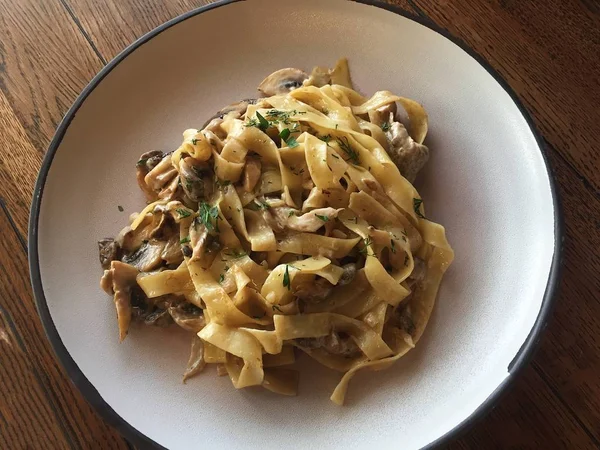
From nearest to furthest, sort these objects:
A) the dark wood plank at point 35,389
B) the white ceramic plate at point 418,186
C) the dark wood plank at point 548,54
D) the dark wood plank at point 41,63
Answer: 1. the white ceramic plate at point 418,186
2. the dark wood plank at point 35,389
3. the dark wood plank at point 548,54
4. the dark wood plank at point 41,63

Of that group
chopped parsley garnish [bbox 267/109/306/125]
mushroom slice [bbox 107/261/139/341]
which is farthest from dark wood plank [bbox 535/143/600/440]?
mushroom slice [bbox 107/261/139/341]

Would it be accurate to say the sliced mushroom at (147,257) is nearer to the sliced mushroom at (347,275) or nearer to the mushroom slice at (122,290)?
the mushroom slice at (122,290)

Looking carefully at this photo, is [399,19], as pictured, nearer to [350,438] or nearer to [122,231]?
[122,231]

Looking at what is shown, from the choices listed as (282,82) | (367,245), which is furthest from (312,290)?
(282,82)

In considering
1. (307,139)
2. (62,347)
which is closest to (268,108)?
(307,139)

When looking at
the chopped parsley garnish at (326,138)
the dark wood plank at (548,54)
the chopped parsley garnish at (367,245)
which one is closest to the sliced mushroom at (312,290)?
the chopped parsley garnish at (367,245)

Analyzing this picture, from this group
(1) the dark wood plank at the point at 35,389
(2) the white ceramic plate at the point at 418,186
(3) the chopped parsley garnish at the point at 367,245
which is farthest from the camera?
(1) the dark wood plank at the point at 35,389
